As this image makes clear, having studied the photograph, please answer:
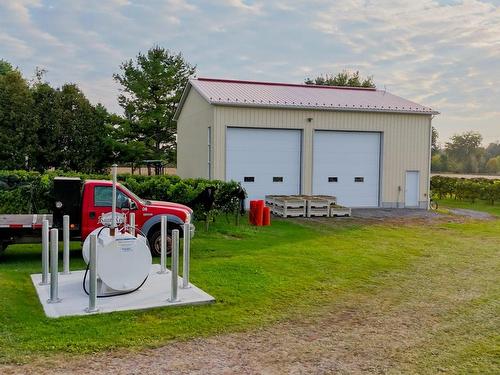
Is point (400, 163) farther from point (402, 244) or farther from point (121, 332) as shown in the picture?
point (121, 332)

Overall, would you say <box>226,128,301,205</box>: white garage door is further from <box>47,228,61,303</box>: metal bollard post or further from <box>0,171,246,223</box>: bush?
<box>47,228,61,303</box>: metal bollard post

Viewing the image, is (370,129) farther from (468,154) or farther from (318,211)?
(468,154)

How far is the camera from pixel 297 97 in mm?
22094

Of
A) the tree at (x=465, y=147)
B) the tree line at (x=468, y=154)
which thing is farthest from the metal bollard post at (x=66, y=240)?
the tree at (x=465, y=147)

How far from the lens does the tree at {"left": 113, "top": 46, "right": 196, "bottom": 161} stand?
34.1 metres

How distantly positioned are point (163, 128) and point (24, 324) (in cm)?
2928

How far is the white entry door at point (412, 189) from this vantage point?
2286 cm

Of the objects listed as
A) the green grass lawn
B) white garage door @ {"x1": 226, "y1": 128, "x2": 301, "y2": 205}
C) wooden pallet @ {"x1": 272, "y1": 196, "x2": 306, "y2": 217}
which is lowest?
the green grass lawn

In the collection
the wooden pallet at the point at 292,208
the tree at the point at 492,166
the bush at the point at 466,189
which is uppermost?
the tree at the point at 492,166

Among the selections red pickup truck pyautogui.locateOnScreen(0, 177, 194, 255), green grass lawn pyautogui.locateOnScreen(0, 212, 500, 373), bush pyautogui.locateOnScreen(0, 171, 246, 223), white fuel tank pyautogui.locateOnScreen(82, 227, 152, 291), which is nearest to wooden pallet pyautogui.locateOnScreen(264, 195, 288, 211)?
bush pyautogui.locateOnScreen(0, 171, 246, 223)

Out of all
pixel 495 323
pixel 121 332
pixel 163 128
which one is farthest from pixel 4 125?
pixel 495 323

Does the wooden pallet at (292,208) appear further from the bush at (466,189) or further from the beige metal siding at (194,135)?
the bush at (466,189)

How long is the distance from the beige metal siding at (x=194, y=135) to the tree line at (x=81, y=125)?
6084mm

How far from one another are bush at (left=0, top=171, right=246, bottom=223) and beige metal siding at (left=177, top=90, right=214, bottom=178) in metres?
5.27
